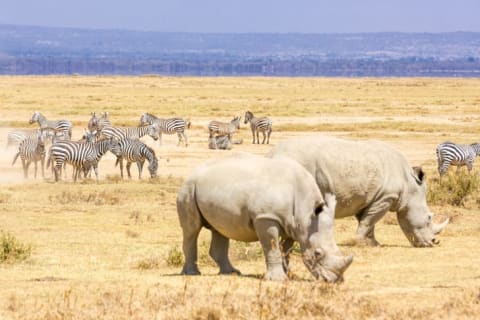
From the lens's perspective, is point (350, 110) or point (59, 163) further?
point (350, 110)

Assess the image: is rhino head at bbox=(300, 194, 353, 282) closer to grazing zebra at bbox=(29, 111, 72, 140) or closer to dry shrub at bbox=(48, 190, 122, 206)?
dry shrub at bbox=(48, 190, 122, 206)

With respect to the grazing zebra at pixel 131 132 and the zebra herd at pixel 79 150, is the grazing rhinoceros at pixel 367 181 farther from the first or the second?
Result: the grazing zebra at pixel 131 132

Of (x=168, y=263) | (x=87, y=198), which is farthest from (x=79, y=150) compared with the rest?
(x=168, y=263)

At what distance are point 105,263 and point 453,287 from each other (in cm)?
454

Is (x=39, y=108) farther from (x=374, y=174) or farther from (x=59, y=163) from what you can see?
(x=374, y=174)

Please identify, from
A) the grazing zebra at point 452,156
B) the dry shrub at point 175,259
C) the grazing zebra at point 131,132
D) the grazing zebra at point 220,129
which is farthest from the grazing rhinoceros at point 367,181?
the grazing zebra at point 220,129

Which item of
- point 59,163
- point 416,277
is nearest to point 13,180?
point 59,163

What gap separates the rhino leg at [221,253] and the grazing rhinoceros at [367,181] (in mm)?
2435

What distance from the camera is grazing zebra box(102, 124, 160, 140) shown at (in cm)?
3462

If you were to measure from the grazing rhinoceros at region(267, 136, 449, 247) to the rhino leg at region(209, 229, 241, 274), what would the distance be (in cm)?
244

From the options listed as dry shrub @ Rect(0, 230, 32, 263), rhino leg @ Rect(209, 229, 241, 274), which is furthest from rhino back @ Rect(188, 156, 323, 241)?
dry shrub @ Rect(0, 230, 32, 263)

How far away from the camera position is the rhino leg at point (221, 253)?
12.6m

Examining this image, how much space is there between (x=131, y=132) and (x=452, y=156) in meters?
11.7

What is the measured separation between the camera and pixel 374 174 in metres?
15.6
